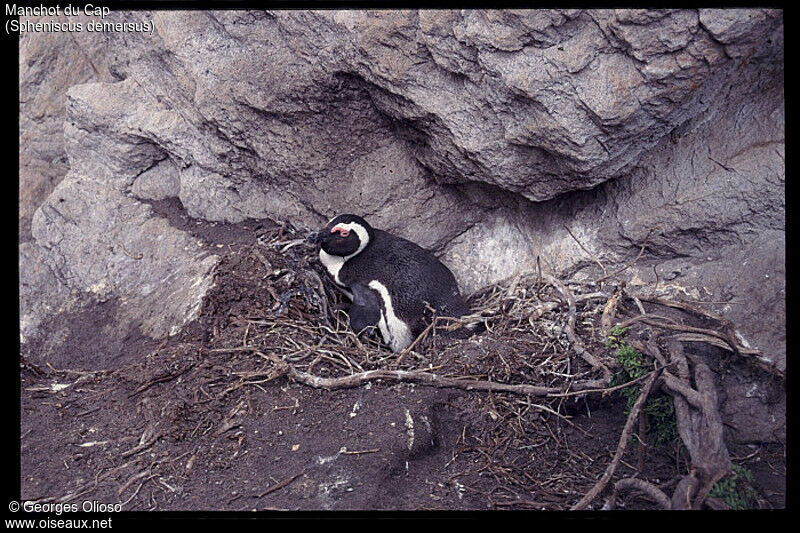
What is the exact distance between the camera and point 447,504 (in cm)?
239

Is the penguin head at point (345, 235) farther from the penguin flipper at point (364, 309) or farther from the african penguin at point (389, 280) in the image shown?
the penguin flipper at point (364, 309)

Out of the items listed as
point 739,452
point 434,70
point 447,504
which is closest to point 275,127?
point 434,70

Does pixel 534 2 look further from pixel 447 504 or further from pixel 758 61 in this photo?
pixel 447 504

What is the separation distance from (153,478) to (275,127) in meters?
1.94

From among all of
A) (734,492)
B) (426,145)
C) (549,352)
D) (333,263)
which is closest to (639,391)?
(549,352)

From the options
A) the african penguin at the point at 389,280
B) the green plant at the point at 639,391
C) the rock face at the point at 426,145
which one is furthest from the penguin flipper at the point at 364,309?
the green plant at the point at 639,391

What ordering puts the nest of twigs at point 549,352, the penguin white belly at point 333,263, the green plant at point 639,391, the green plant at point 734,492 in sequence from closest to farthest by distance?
the green plant at point 734,492
the nest of twigs at point 549,352
the green plant at point 639,391
the penguin white belly at point 333,263

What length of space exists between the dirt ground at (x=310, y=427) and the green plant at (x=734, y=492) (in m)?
0.11

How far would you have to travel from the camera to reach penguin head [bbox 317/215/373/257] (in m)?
3.68

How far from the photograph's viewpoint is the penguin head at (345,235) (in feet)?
12.1

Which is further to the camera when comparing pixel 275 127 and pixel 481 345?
pixel 275 127

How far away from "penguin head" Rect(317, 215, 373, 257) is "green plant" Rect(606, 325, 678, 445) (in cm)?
141

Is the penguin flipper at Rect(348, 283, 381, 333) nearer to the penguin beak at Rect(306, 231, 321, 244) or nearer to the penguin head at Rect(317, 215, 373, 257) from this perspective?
the penguin head at Rect(317, 215, 373, 257)

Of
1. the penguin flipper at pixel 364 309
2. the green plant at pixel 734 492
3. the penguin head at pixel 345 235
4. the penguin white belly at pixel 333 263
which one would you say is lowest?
the green plant at pixel 734 492
